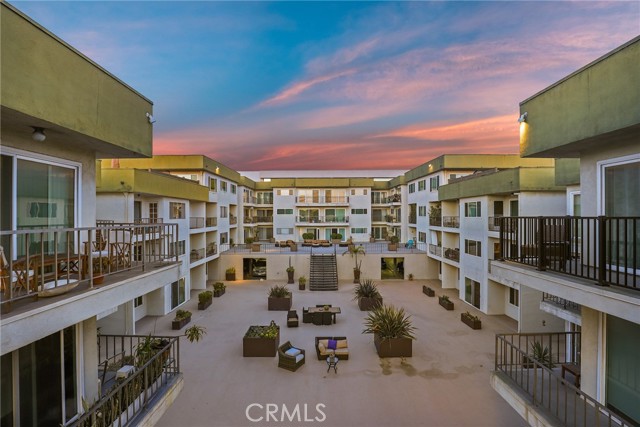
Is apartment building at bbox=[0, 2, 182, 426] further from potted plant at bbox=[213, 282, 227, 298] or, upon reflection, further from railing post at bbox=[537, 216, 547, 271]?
potted plant at bbox=[213, 282, 227, 298]

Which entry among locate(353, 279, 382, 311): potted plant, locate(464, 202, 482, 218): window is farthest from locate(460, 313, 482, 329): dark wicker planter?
locate(464, 202, 482, 218): window

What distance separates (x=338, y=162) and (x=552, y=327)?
3733cm

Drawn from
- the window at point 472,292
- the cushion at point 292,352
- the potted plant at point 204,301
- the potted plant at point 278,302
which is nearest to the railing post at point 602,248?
the cushion at point 292,352

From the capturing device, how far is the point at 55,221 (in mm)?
6277

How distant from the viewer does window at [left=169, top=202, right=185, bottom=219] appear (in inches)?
817

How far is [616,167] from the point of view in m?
6.48

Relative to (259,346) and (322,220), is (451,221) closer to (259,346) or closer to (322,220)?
(259,346)

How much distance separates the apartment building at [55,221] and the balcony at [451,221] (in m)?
23.2

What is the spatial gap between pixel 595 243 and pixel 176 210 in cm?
2248

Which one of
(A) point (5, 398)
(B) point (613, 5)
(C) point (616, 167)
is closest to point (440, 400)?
(C) point (616, 167)

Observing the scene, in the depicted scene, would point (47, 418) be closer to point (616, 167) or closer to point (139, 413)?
point (139, 413)

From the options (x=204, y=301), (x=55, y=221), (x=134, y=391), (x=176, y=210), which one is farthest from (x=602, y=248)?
(x=176, y=210)

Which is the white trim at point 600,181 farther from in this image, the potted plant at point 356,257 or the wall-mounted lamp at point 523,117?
the potted plant at point 356,257

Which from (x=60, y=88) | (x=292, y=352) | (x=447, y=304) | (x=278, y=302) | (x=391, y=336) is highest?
(x=60, y=88)
